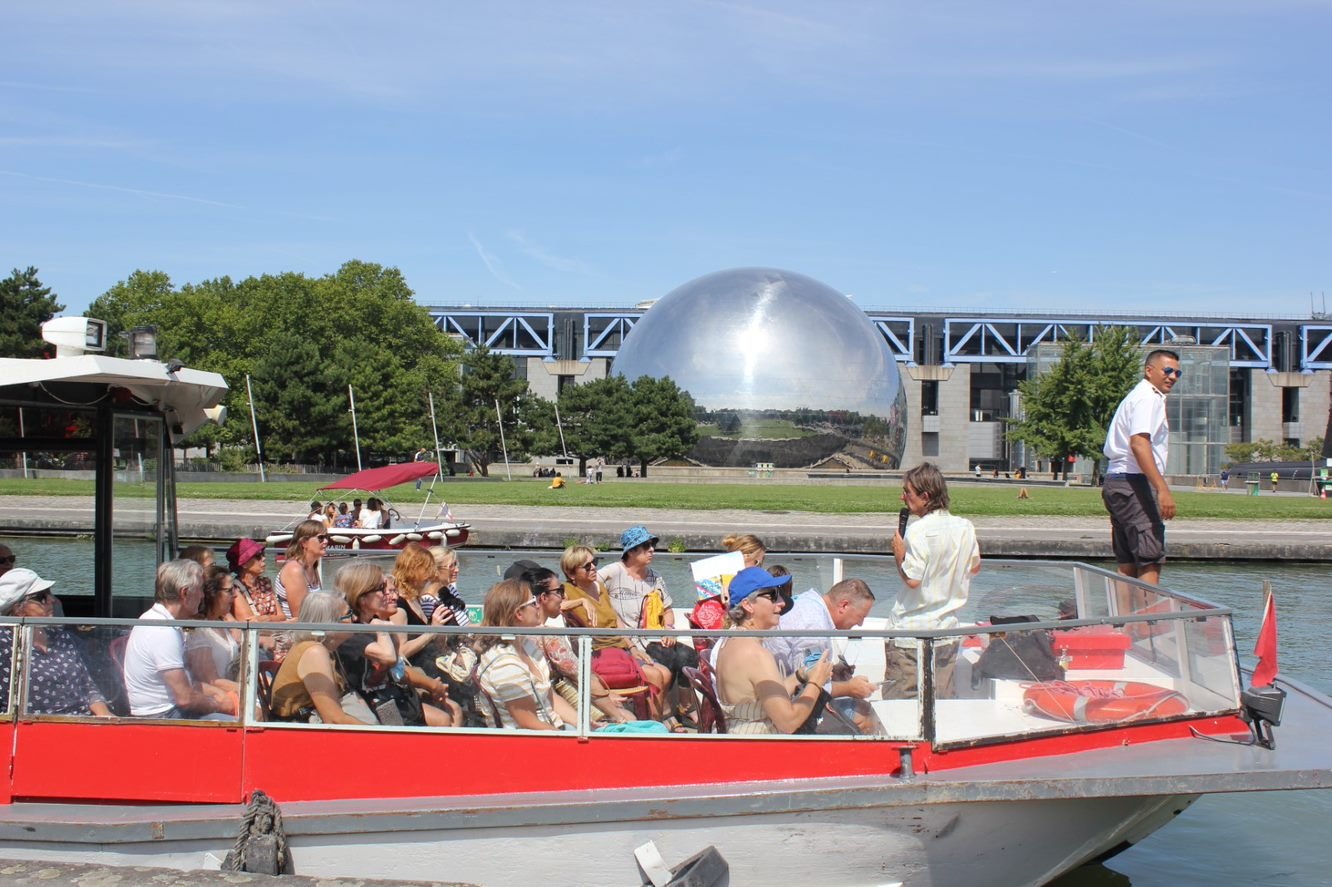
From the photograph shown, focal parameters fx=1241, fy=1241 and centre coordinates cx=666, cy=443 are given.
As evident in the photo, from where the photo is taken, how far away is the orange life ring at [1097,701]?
547cm

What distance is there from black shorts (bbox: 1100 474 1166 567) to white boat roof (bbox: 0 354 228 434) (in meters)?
5.55

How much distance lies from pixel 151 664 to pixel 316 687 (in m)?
0.76

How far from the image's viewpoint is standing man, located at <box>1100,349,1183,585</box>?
7363 millimetres

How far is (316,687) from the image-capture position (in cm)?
542

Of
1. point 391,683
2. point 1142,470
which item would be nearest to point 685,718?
point 391,683

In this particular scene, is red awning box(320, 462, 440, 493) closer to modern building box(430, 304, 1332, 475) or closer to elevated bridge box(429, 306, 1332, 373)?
modern building box(430, 304, 1332, 475)

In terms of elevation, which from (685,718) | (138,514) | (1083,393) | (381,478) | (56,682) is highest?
(1083,393)

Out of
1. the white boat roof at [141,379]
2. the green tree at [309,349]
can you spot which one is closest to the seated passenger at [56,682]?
the white boat roof at [141,379]

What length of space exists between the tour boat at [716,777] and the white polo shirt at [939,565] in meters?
0.90

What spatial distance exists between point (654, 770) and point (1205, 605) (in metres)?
2.73

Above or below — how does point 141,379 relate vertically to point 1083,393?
below

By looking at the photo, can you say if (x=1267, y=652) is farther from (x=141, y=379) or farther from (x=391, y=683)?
(x=141, y=379)

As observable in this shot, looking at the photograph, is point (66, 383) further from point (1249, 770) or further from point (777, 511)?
point (777, 511)

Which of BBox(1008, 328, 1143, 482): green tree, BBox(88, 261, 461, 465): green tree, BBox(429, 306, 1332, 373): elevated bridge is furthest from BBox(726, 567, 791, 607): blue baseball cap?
BBox(429, 306, 1332, 373): elevated bridge
